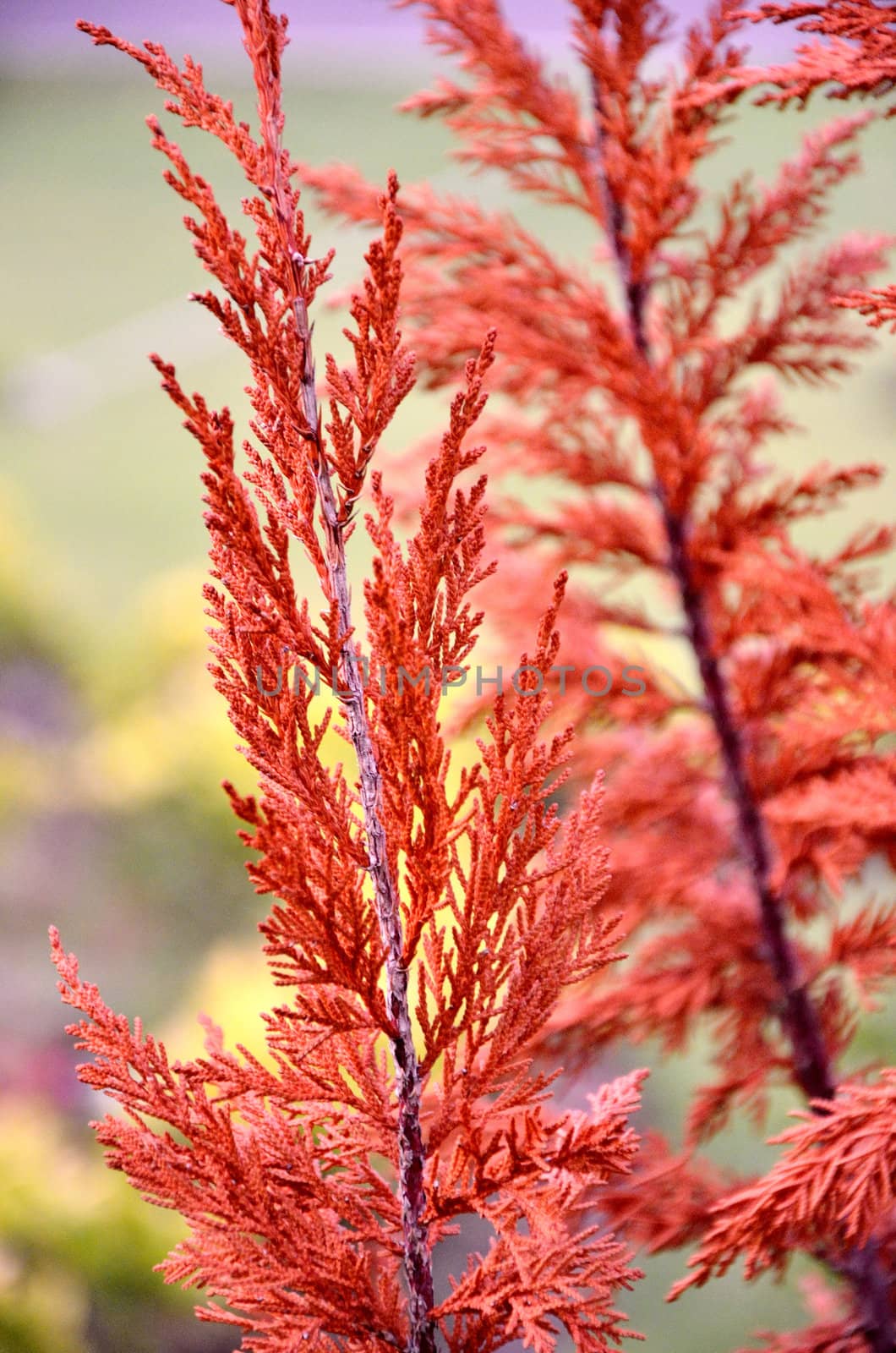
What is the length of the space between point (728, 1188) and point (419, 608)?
1.20 metres

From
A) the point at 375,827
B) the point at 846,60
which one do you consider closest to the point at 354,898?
the point at 375,827

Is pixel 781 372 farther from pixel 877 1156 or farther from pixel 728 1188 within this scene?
pixel 728 1188

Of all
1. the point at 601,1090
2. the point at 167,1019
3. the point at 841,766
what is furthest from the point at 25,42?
the point at 601,1090

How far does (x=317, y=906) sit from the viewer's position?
846mm

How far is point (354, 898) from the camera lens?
0.88 metres

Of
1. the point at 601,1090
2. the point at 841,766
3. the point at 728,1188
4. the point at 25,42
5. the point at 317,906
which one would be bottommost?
the point at 728,1188

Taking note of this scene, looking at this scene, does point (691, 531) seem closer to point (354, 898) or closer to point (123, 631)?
point (354, 898)

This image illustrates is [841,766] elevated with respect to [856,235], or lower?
lower

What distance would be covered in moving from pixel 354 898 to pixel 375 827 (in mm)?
72

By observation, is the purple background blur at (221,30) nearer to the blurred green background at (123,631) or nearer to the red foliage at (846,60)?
the blurred green background at (123,631)

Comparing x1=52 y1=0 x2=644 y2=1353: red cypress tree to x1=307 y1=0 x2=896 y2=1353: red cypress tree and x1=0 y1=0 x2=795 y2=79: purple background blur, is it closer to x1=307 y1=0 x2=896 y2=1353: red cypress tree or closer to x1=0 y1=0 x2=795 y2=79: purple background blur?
x1=307 y1=0 x2=896 y2=1353: red cypress tree

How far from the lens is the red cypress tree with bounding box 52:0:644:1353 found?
0.84 meters

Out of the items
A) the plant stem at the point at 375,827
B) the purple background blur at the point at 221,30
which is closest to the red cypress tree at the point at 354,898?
Result: the plant stem at the point at 375,827

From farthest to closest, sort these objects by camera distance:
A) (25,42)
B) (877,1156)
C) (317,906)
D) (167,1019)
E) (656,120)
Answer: (25,42) < (167,1019) < (656,120) < (877,1156) < (317,906)
